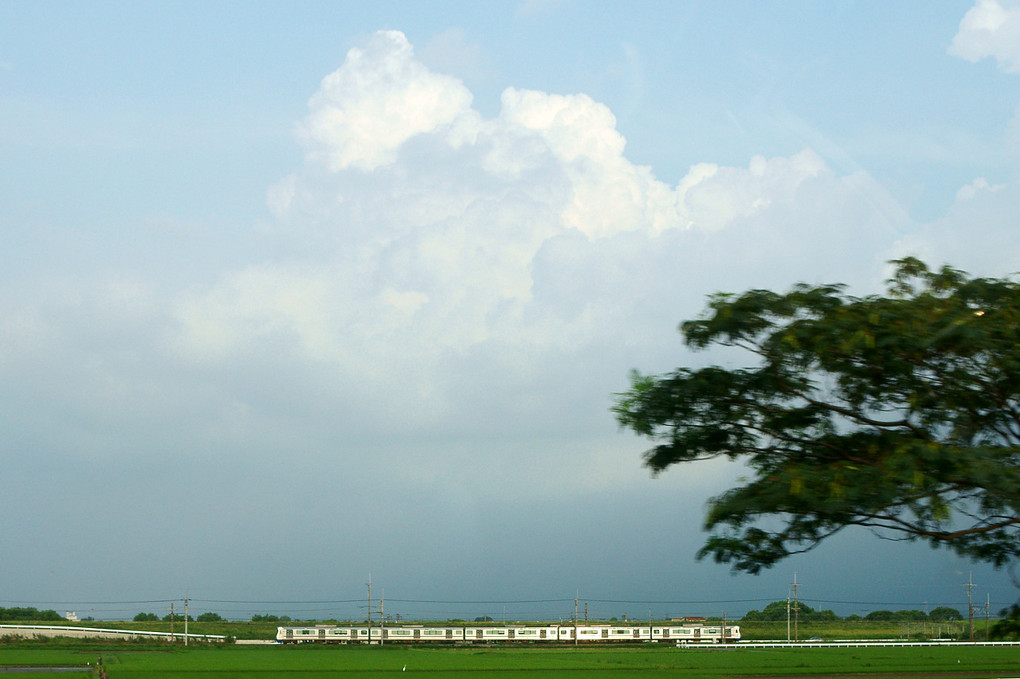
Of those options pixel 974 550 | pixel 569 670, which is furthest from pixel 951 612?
pixel 974 550

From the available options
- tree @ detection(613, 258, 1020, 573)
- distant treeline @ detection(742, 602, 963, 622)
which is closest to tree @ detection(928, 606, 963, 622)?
distant treeline @ detection(742, 602, 963, 622)

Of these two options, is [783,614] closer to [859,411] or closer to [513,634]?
[513,634]

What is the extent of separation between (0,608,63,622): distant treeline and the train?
40.4 meters

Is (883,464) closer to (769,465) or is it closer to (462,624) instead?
(769,465)

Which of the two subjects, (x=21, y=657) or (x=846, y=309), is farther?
(x=21, y=657)

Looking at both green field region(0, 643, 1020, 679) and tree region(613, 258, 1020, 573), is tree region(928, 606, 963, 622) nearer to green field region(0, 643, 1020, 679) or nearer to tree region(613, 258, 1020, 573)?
green field region(0, 643, 1020, 679)

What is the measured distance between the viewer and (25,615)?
104 metres

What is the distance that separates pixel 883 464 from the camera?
9.66 m

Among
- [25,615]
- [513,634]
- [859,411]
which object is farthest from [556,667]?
[25,615]

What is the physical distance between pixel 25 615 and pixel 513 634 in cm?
5786

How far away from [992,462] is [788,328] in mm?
2458

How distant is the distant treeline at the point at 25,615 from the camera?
10069 centimetres

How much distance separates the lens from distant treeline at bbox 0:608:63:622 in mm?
100688

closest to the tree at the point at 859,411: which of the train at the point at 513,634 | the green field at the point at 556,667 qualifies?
the green field at the point at 556,667
